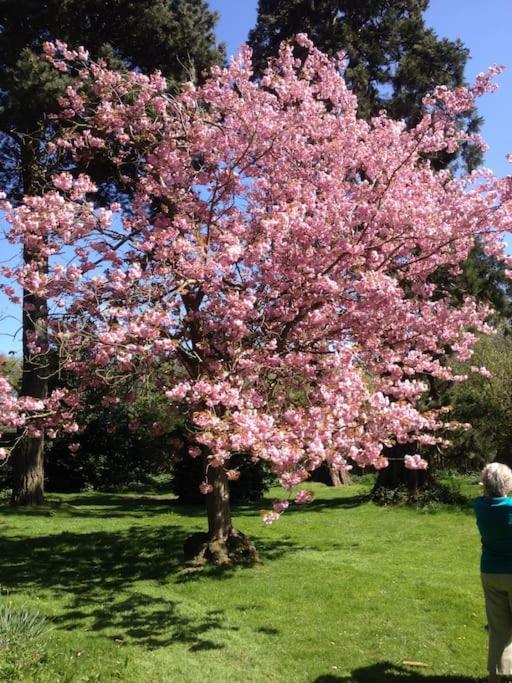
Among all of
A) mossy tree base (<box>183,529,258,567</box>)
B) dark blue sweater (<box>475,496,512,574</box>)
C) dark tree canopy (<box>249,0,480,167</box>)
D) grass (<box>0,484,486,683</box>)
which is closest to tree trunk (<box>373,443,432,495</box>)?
grass (<box>0,484,486,683</box>)

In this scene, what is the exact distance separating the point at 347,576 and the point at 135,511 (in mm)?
7537

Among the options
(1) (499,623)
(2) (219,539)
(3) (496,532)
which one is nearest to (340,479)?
(2) (219,539)

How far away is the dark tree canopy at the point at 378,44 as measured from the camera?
52.3ft

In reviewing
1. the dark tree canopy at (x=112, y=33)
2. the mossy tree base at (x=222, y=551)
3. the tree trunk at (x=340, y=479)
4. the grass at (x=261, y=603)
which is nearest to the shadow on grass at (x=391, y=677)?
the grass at (x=261, y=603)

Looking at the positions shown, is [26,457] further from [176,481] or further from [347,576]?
[347,576]

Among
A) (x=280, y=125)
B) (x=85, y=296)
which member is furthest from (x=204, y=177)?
(x=85, y=296)

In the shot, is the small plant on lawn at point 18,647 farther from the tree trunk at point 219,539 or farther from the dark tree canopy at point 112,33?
the dark tree canopy at point 112,33

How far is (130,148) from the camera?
890 centimetres

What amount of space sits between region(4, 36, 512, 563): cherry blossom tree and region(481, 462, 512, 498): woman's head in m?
1.60

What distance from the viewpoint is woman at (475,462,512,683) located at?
13.2 ft

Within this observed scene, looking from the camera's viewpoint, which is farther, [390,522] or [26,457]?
[26,457]

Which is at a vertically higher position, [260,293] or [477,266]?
[477,266]

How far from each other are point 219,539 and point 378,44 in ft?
49.3

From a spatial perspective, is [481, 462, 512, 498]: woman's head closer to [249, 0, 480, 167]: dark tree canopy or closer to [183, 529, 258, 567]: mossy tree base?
[183, 529, 258, 567]: mossy tree base
